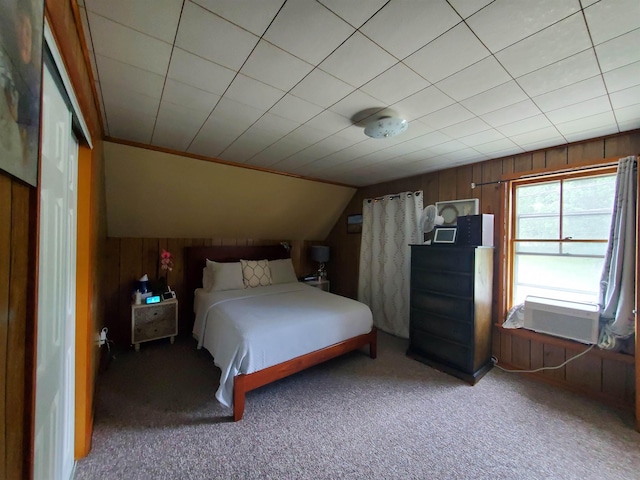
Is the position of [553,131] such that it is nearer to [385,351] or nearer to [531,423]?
[531,423]

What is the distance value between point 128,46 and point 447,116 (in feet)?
6.44

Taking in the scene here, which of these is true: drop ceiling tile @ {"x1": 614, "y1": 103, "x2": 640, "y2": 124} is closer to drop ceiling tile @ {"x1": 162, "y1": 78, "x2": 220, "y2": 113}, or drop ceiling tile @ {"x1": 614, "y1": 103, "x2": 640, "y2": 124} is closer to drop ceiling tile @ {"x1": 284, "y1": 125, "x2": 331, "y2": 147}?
drop ceiling tile @ {"x1": 284, "y1": 125, "x2": 331, "y2": 147}

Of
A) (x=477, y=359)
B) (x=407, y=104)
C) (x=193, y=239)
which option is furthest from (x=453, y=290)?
(x=193, y=239)

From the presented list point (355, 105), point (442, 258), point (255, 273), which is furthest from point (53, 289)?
point (442, 258)

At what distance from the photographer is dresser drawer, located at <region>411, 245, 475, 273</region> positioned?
2501mm

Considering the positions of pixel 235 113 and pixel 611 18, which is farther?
pixel 235 113

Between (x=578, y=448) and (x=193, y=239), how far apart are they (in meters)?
4.28

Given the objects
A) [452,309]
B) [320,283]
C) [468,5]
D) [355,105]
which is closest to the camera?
[468,5]

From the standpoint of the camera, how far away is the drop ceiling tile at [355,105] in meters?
1.63

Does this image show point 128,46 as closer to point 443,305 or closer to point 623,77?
point 623,77

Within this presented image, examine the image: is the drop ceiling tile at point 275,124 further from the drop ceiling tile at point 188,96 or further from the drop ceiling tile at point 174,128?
the drop ceiling tile at point 174,128

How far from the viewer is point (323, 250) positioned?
4.53 meters

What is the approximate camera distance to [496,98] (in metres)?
1.63

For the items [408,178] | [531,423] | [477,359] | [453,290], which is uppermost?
[408,178]
